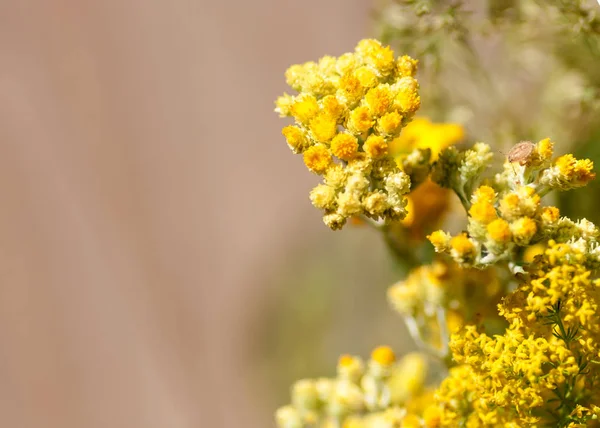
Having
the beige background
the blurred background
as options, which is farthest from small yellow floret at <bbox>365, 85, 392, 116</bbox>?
the beige background

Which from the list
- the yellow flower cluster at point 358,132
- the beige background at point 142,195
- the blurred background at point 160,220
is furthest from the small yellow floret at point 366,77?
the beige background at point 142,195

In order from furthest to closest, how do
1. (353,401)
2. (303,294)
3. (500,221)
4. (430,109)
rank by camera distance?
(303,294) → (430,109) → (353,401) → (500,221)

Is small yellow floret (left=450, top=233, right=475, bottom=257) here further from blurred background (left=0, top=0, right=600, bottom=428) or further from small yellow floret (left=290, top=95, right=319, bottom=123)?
blurred background (left=0, top=0, right=600, bottom=428)

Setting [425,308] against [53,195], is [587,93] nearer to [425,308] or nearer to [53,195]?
[425,308]

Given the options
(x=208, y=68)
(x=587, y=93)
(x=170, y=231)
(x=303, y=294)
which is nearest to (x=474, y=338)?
(x=587, y=93)

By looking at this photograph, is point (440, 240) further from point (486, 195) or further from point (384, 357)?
point (384, 357)

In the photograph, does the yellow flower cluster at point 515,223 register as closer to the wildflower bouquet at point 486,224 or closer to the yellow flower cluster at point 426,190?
the wildflower bouquet at point 486,224

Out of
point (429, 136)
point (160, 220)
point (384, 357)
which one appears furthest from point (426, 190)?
point (160, 220)
